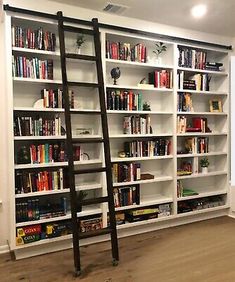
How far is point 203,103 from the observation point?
13.4 ft

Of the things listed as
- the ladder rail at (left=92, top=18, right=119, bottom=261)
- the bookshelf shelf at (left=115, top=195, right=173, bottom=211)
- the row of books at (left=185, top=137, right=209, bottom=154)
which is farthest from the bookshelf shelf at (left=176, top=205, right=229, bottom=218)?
the ladder rail at (left=92, top=18, right=119, bottom=261)

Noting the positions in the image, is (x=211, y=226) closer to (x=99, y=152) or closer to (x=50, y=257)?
(x=99, y=152)

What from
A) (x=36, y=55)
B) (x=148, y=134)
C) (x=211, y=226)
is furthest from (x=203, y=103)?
(x=36, y=55)

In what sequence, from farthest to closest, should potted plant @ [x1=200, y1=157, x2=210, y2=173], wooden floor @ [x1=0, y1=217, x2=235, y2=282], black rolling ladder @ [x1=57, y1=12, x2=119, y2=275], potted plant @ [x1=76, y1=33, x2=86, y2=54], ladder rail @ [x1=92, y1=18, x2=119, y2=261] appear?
potted plant @ [x1=200, y1=157, x2=210, y2=173] < potted plant @ [x1=76, y1=33, x2=86, y2=54] < ladder rail @ [x1=92, y1=18, x2=119, y2=261] < black rolling ladder @ [x1=57, y1=12, x2=119, y2=275] < wooden floor @ [x1=0, y1=217, x2=235, y2=282]

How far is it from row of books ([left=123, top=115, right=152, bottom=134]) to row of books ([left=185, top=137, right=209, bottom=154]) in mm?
732

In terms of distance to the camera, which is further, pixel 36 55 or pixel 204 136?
pixel 204 136

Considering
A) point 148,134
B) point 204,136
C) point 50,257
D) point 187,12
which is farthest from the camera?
point 204,136

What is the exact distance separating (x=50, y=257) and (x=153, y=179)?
1486mm

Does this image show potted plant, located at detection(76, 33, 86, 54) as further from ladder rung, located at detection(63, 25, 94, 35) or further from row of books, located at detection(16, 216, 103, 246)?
row of books, located at detection(16, 216, 103, 246)

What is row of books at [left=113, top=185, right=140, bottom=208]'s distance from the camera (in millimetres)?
3205

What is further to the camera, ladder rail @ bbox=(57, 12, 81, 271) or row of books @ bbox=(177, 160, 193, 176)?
row of books @ bbox=(177, 160, 193, 176)

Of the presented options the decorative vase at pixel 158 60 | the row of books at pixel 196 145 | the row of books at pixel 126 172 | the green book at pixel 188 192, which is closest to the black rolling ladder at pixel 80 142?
the row of books at pixel 126 172

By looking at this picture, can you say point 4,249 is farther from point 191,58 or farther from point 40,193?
point 191,58

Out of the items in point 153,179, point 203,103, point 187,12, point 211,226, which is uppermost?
point 187,12
